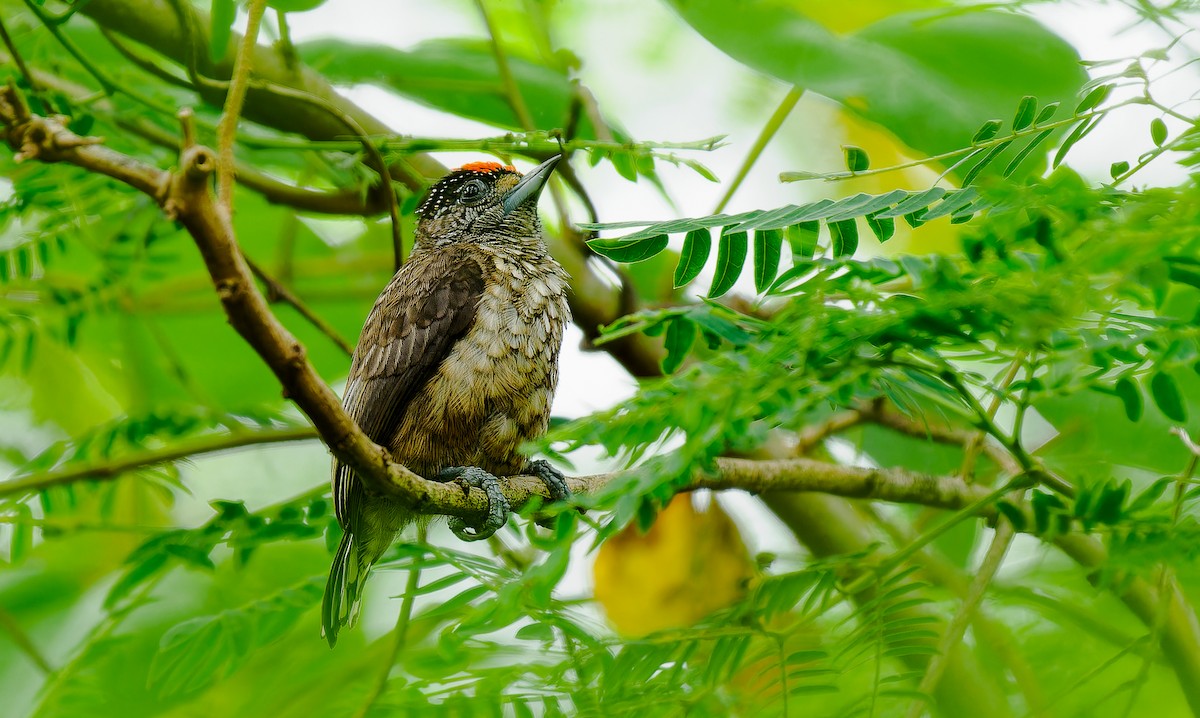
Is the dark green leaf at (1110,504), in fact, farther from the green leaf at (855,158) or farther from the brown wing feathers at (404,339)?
the brown wing feathers at (404,339)

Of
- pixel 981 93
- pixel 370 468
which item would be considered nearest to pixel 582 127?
pixel 981 93

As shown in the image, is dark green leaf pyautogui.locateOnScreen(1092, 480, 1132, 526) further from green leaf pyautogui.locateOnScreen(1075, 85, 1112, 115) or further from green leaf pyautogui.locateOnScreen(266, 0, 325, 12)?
green leaf pyautogui.locateOnScreen(266, 0, 325, 12)

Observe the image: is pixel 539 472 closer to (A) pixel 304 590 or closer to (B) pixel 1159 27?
(A) pixel 304 590

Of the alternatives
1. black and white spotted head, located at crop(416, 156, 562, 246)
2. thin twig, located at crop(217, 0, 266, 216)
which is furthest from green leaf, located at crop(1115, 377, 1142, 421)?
black and white spotted head, located at crop(416, 156, 562, 246)

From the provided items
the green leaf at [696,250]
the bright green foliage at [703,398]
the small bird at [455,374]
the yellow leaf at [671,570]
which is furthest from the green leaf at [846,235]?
the yellow leaf at [671,570]

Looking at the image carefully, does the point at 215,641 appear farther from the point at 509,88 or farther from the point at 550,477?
the point at 509,88

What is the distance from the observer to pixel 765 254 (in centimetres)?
211

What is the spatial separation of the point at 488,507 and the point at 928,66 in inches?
67.9

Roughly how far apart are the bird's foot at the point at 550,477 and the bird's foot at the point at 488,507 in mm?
155

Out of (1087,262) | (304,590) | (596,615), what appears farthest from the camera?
(596,615)

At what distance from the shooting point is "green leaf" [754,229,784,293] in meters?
2.11

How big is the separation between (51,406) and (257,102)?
1.88 metres

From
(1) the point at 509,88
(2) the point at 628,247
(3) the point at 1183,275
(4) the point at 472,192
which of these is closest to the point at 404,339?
(1) the point at 509,88

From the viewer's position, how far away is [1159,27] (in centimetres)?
234
